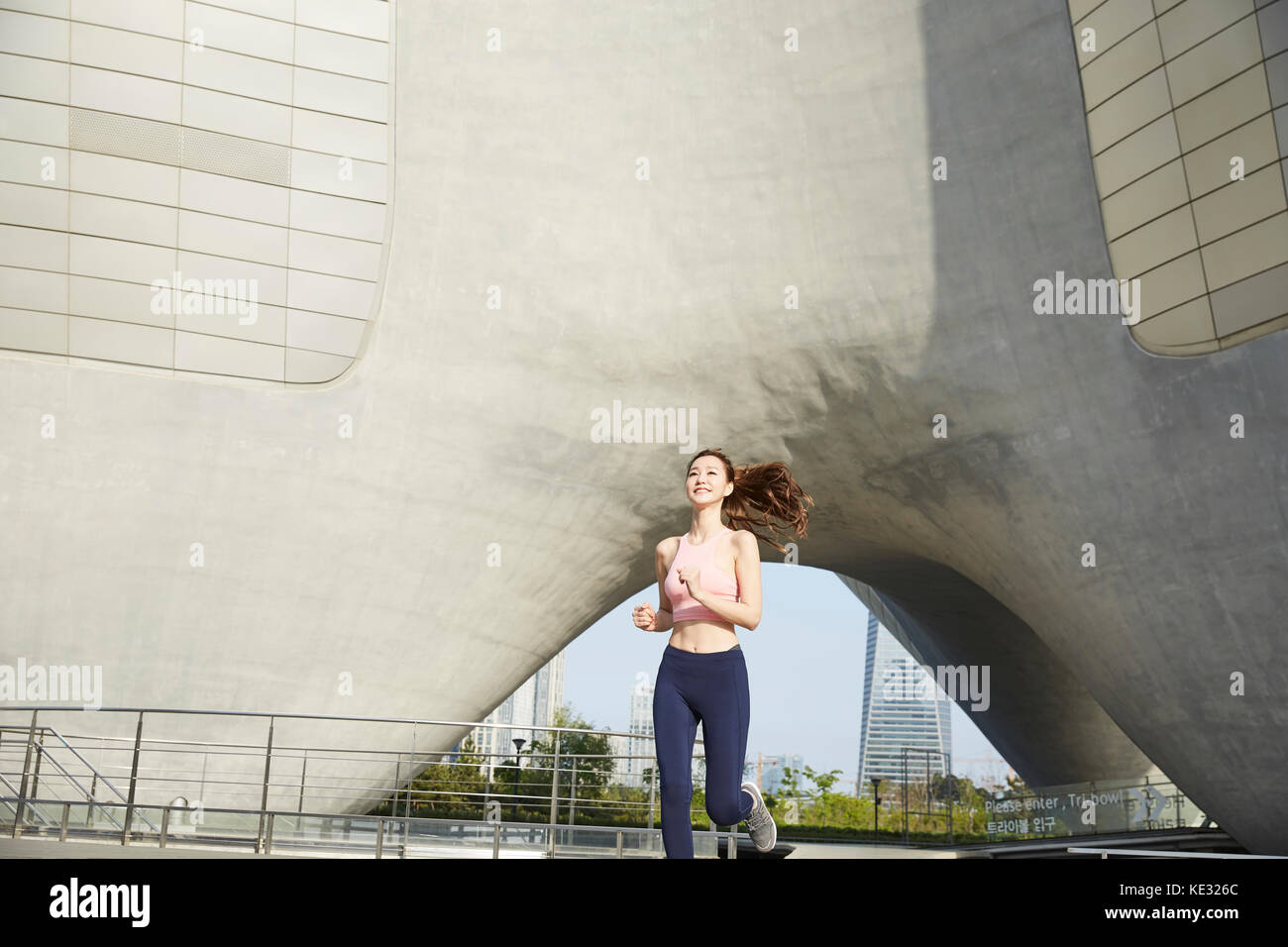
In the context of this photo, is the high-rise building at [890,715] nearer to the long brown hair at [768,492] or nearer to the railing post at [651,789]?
the railing post at [651,789]

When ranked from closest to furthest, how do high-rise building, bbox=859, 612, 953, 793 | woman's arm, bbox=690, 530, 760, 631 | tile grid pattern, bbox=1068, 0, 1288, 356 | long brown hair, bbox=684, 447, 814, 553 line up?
1. woman's arm, bbox=690, 530, 760, 631
2. long brown hair, bbox=684, 447, 814, 553
3. tile grid pattern, bbox=1068, 0, 1288, 356
4. high-rise building, bbox=859, 612, 953, 793

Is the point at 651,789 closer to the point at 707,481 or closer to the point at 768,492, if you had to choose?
the point at 768,492

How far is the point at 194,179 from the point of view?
41.9ft

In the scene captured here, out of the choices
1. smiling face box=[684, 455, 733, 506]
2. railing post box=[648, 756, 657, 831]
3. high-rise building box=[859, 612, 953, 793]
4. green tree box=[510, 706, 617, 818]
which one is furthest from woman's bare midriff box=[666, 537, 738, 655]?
high-rise building box=[859, 612, 953, 793]

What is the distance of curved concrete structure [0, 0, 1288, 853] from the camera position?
484 inches

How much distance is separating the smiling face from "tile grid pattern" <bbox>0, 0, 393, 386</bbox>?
1010cm

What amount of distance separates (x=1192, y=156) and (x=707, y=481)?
10.2 m

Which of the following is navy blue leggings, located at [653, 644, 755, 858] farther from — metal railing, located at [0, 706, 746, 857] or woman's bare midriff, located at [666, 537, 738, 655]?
metal railing, located at [0, 706, 746, 857]

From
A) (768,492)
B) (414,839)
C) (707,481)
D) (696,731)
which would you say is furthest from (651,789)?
(707,481)

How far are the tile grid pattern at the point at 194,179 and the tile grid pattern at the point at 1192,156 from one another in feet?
28.9

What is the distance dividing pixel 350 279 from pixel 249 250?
4.06ft

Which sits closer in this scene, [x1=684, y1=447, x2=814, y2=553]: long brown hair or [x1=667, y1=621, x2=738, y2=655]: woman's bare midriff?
[x1=667, y1=621, x2=738, y2=655]: woman's bare midriff

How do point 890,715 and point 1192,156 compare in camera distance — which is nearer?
point 1192,156
